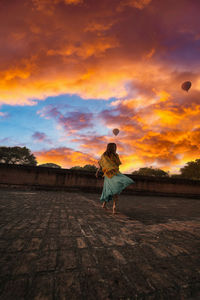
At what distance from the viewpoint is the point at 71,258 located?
150 cm

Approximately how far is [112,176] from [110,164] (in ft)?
1.15

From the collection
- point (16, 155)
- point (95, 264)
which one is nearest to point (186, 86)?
point (95, 264)

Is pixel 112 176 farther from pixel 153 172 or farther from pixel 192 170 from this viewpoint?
→ pixel 153 172

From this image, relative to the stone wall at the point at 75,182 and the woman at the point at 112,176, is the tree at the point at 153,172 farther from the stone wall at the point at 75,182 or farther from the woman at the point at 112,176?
the woman at the point at 112,176

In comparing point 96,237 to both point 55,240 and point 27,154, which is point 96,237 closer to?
point 55,240

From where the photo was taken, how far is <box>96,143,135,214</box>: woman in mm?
3837

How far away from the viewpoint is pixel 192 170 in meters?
29.5

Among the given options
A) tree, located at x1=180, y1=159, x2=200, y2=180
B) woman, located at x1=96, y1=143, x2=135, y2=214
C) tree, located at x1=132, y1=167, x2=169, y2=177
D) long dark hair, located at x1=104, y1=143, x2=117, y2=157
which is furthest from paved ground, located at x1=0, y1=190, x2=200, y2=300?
tree, located at x1=132, y1=167, x2=169, y2=177

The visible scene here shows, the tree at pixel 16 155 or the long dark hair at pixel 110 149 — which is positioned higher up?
the tree at pixel 16 155

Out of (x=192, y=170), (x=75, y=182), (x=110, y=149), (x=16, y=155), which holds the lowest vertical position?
(x=75, y=182)

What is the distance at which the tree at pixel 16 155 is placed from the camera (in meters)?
39.8

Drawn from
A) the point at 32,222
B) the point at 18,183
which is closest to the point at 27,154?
the point at 18,183

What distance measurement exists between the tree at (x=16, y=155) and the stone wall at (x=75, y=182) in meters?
35.4

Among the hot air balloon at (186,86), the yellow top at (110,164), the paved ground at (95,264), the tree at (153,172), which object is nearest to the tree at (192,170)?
the tree at (153,172)
